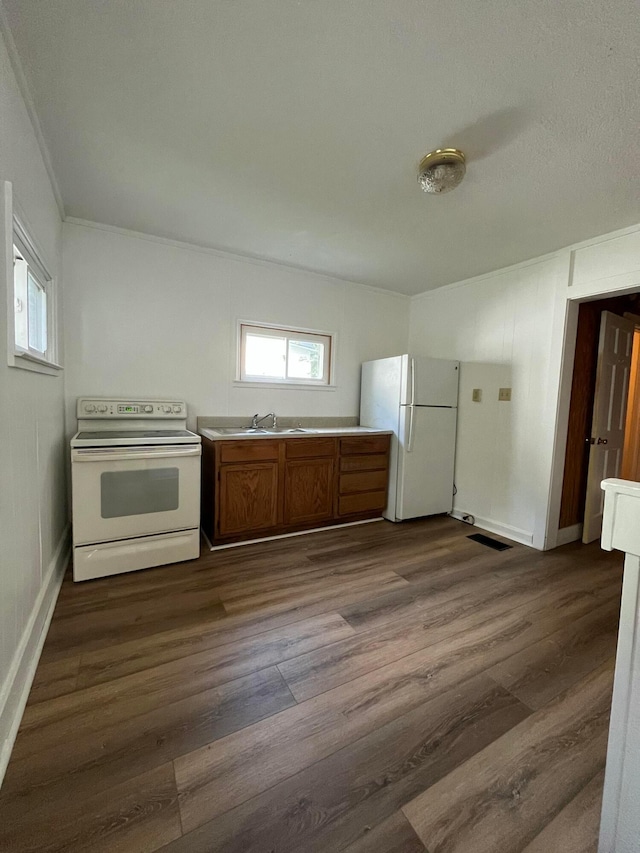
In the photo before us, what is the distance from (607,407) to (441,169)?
2595 millimetres

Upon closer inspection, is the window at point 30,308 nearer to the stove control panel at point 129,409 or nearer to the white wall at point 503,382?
the stove control panel at point 129,409

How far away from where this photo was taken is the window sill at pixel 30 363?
4.40 feet

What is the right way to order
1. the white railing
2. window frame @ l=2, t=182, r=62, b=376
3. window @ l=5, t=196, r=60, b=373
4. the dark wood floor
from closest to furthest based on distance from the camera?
the white railing < the dark wood floor < window frame @ l=2, t=182, r=62, b=376 < window @ l=5, t=196, r=60, b=373

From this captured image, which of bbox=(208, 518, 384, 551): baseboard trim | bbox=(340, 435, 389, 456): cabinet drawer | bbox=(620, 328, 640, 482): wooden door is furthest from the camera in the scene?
bbox=(620, 328, 640, 482): wooden door

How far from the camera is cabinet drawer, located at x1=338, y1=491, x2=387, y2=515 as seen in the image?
326 cm

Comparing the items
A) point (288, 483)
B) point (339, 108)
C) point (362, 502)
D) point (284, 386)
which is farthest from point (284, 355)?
point (339, 108)

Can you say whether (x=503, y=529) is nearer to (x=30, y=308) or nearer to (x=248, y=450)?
(x=248, y=450)

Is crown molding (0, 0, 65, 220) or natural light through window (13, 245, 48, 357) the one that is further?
natural light through window (13, 245, 48, 357)

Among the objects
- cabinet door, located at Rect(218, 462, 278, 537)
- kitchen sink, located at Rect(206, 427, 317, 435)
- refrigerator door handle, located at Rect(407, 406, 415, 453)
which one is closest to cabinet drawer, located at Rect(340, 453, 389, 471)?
refrigerator door handle, located at Rect(407, 406, 415, 453)

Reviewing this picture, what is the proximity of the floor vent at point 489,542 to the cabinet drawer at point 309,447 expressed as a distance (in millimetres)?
1464

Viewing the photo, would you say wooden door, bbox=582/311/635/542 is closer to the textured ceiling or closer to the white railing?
the textured ceiling

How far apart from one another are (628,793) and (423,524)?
8.42ft

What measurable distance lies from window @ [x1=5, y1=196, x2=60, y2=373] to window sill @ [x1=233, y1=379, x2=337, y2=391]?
4.61 ft

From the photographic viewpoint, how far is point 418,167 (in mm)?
1833
